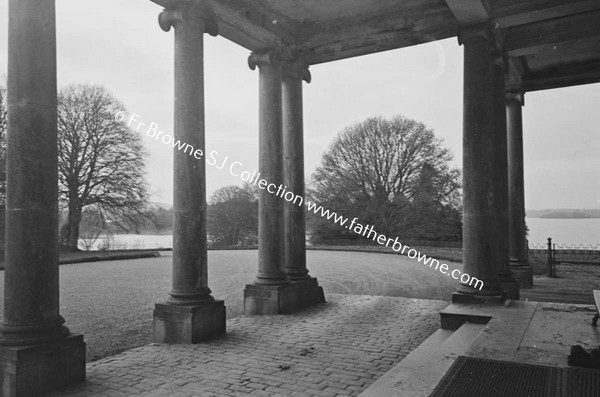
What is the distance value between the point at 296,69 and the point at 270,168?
9.91 ft

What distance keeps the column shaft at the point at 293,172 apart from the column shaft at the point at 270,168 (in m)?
0.81

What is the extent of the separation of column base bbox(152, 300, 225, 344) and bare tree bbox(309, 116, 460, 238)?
1200 inches

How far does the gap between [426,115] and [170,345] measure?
1499 inches

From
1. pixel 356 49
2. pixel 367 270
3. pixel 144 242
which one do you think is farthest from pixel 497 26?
pixel 144 242

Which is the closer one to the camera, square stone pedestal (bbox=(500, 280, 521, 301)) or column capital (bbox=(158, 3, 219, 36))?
column capital (bbox=(158, 3, 219, 36))

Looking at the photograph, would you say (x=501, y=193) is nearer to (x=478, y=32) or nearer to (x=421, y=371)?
(x=478, y=32)

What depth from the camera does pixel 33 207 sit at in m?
6.01

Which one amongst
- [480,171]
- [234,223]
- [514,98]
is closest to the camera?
[480,171]

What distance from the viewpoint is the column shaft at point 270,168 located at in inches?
451

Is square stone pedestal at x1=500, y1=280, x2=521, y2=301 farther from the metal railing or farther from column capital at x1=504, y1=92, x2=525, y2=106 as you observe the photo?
the metal railing

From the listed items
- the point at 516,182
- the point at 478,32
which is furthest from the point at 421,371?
the point at 516,182

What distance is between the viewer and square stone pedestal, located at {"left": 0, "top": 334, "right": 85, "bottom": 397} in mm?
5498

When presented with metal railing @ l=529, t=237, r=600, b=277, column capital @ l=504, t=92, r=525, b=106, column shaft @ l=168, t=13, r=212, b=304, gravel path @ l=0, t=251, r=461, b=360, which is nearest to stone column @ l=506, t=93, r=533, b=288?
column capital @ l=504, t=92, r=525, b=106

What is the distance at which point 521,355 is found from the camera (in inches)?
218
